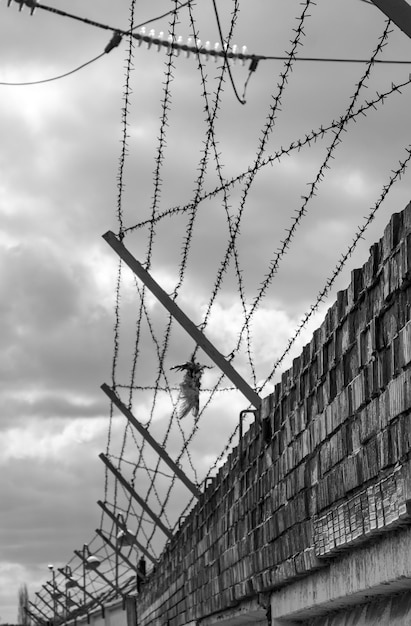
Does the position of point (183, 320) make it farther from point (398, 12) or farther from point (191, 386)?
point (398, 12)

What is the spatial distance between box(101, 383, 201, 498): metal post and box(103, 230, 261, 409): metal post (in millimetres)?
7695

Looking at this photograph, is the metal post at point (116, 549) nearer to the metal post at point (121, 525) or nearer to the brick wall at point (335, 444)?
the metal post at point (121, 525)

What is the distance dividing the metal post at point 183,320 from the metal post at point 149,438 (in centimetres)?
769

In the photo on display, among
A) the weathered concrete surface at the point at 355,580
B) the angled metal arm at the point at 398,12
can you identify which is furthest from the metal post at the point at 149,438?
the angled metal arm at the point at 398,12

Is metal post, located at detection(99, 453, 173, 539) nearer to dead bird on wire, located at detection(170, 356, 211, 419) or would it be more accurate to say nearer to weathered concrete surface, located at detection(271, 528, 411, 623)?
dead bird on wire, located at detection(170, 356, 211, 419)

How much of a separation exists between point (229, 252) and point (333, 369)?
435 centimetres

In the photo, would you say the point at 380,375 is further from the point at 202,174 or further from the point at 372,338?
the point at 202,174

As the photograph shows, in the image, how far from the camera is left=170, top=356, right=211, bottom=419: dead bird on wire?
16094mm

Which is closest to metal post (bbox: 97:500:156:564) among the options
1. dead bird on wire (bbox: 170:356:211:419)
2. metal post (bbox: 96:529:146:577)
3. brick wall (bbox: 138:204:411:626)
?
metal post (bbox: 96:529:146:577)

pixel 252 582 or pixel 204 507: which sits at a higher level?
pixel 204 507

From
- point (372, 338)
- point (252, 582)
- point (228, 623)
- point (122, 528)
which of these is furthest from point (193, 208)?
point (122, 528)

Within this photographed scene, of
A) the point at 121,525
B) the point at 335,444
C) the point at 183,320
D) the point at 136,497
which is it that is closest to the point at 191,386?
the point at 183,320

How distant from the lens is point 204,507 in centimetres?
1752

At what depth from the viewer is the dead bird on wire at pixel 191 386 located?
16.1 m
